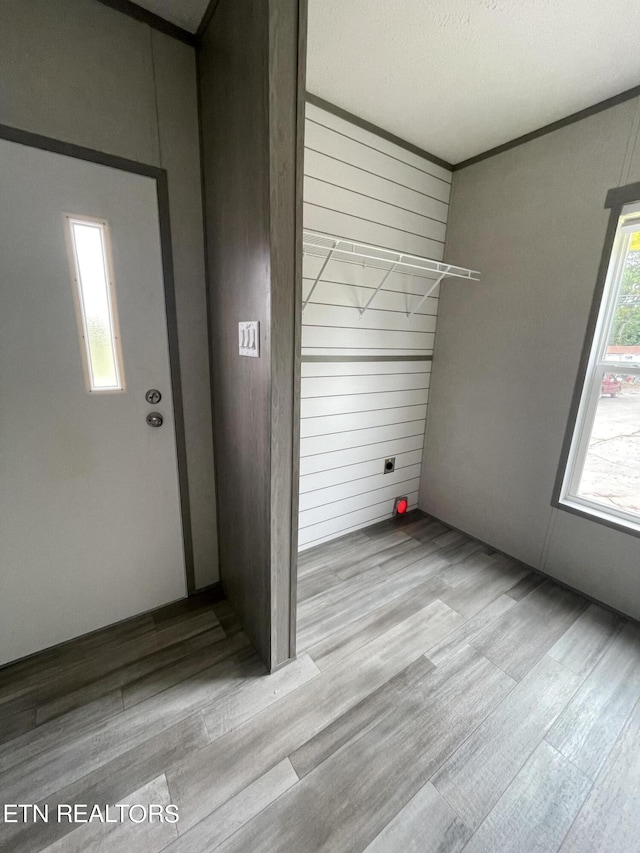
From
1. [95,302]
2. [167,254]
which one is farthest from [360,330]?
[95,302]

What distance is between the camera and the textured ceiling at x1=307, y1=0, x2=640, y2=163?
1.28 metres

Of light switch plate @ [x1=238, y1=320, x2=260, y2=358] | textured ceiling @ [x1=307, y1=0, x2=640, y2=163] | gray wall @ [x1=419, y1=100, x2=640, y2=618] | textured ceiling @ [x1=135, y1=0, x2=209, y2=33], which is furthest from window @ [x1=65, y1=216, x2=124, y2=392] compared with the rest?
gray wall @ [x1=419, y1=100, x2=640, y2=618]

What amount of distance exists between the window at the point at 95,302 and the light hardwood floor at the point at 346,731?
1.25 meters

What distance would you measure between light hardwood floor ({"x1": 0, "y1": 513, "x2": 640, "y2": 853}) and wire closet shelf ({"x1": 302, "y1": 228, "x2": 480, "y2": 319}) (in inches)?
72.2

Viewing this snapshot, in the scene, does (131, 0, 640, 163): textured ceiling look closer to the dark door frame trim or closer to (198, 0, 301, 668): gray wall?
(198, 0, 301, 668): gray wall

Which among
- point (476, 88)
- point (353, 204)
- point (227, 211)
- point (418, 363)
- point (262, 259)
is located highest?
point (476, 88)

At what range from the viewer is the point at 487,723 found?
1294mm

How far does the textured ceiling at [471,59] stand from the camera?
128cm

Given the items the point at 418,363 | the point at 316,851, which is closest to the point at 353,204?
Answer: the point at 418,363

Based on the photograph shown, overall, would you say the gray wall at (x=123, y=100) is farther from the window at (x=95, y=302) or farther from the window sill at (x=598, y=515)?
the window sill at (x=598, y=515)

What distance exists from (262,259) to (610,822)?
2.10 meters

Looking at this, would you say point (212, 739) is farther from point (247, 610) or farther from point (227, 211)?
point (227, 211)

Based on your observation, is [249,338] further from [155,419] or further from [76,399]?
[76,399]

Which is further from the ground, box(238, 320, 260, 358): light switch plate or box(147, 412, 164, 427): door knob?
box(238, 320, 260, 358): light switch plate
